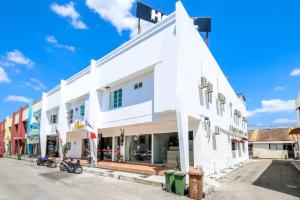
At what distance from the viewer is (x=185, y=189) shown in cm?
1179

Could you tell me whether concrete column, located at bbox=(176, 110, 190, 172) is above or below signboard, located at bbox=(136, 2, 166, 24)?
below

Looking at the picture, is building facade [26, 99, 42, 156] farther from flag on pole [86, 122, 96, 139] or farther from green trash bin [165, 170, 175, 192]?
green trash bin [165, 170, 175, 192]

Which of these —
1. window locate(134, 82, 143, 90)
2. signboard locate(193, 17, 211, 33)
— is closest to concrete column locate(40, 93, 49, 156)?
window locate(134, 82, 143, 90)

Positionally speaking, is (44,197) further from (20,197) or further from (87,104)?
(87,104)

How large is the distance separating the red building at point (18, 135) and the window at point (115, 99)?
98.0ft

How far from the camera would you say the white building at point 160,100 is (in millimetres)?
14719

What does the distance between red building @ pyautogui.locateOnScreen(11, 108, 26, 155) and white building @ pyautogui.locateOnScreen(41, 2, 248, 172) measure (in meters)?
23.6

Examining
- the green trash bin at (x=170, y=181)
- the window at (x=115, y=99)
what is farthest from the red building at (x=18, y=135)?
the green trash bin at (x=170, y=181)

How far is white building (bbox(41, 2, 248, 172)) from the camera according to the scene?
1472 centimetres

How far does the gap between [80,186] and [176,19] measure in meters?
10.3

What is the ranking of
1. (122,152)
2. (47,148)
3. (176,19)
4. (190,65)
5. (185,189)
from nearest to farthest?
(185,189) < (176,19) < (190,65) < (122,152) < (47,148)

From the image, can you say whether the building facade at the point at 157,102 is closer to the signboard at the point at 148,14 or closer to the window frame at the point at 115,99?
the window frame at the point at 115,99

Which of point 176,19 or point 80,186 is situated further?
point 176,19

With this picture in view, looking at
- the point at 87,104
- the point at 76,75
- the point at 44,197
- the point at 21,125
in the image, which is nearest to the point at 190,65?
the point at 44,197
